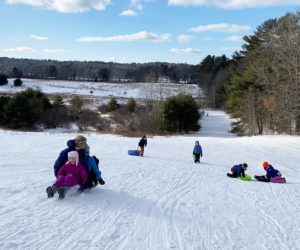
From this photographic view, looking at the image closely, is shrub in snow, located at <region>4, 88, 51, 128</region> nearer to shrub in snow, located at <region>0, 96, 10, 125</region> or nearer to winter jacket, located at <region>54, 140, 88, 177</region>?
shrub in snow, located at <region>0, 96, 10, 125</region>

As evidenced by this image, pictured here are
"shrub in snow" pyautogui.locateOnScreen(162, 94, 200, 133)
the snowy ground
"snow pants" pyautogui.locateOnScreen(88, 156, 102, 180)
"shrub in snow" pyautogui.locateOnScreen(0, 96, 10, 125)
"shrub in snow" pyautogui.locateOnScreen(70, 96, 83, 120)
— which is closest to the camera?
the snowy ground

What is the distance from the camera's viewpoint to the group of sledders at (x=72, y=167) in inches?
204

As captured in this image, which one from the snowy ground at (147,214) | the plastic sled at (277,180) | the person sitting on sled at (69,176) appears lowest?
the plastic sled at (277,180)

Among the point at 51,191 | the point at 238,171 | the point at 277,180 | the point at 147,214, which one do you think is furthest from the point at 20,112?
the point at 147,214

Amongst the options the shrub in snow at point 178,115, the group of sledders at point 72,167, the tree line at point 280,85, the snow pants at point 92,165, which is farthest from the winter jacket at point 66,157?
the shrub in snow at point 178,115

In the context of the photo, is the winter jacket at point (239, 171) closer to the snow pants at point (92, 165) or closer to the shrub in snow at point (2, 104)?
the snow pants at point (92, 165)

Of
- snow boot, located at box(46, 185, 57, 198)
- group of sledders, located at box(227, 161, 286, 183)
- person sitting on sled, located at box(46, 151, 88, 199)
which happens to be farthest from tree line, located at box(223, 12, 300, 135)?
snow boot, located at box(46, 185, 57, 198)

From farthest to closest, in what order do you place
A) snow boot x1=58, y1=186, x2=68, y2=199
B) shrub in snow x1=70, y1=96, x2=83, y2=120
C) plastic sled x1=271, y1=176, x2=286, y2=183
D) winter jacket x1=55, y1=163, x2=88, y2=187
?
shrub in snow x1=70, y1=96, x2=83, y2=120 → plastic sled x1=271, y1=176, x2=286, y2=183 → winter jacket x1=55, y1=163, x2=88, y2=187 → snow boot x1=58, y1=186, x2=68, y2=199

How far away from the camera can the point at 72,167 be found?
5332 millimetres

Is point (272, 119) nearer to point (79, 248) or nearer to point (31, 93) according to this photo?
point (79, 248)

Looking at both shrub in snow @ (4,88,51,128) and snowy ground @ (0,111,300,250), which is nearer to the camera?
snowy ground @ (0,111,300,250)

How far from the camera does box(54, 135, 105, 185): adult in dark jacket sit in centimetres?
528

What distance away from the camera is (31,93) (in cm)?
3972

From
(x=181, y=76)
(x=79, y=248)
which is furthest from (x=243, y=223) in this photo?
(x=181, y=76)
